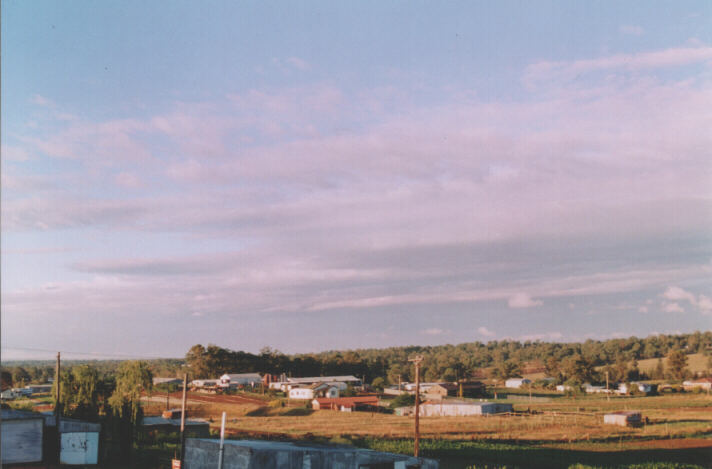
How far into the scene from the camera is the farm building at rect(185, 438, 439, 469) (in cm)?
2135

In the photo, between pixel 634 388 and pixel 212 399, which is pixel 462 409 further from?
pixel 634 388

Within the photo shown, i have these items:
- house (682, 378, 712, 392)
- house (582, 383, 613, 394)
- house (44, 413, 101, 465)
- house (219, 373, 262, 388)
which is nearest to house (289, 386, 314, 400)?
house (219, 373, 262, 388)

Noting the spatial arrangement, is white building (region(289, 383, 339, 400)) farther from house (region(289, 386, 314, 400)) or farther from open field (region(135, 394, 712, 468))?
open field (region(135, 394, 712, 468))

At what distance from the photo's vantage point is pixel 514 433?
55.8m

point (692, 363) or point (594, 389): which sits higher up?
point (692, 363)

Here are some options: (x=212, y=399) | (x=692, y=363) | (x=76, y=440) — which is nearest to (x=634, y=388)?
(x=692, y=363)

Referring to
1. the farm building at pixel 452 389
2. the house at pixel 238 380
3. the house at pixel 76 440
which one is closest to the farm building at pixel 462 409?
the farm building at pixel 452 389

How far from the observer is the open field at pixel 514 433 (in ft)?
139

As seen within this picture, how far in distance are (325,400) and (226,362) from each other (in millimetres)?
61662

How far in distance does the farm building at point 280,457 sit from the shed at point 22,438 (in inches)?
495

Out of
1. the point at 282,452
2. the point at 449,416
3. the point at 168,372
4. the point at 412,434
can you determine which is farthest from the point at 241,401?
the point at 168,372

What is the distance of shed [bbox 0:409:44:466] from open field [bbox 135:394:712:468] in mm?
22225

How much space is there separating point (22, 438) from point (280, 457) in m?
18.1

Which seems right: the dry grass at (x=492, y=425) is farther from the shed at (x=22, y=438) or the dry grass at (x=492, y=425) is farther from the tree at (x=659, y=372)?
the tree at (x=659, y=372)
